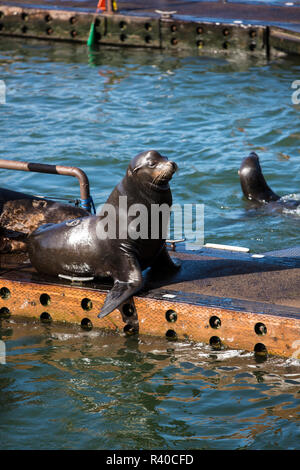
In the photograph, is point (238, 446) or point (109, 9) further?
point (109, 9)

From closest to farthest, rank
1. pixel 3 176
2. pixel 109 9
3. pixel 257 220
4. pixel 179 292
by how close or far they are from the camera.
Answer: pixel 179 292 < pixel 257 220 < pixel 3 176 < pixel 109 9

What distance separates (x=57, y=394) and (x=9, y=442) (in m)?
0.64

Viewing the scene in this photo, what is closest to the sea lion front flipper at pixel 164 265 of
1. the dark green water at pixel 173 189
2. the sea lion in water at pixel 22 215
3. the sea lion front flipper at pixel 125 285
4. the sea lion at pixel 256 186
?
the sea lion front flipper at pixel 125 285

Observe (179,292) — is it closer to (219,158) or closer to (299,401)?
(299,401)

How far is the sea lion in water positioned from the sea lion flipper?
123cm

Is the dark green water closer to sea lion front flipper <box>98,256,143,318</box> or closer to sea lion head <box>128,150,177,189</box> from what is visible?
sea lion front flipper <box>98,256,143,318</box>

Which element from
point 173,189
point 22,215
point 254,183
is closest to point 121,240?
point 22,215

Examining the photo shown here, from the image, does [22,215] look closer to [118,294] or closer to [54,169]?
[54,169]

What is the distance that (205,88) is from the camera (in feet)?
50.1

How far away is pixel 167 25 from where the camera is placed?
1738 centimetres

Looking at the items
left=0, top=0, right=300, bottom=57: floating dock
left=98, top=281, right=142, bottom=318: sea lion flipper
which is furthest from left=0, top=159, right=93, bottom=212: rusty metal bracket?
left=0, top=0, right=300, bottom=57: floating dock

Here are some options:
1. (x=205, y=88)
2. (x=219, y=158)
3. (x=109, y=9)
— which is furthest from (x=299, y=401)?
(x=109, y=9)

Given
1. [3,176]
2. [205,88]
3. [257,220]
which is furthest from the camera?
[205,88]

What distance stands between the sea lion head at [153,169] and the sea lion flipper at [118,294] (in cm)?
85
